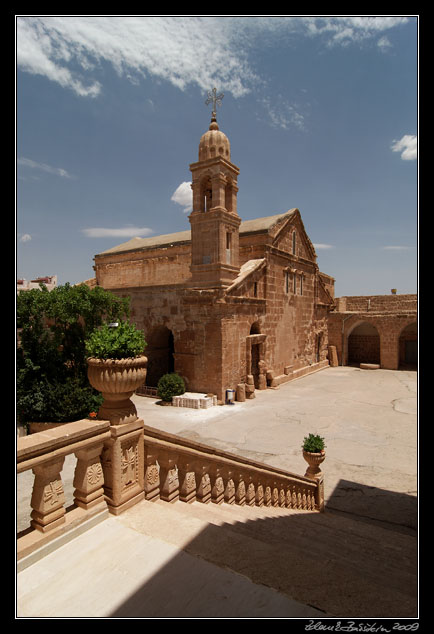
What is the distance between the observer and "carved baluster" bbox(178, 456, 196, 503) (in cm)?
450

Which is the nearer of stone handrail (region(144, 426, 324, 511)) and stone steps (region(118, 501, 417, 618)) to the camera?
stone steps (region(118, 501, 417, 618))

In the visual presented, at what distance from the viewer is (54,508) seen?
9.95ft

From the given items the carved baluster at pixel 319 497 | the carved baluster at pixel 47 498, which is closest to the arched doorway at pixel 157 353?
the carved baluster at pixel 319 497

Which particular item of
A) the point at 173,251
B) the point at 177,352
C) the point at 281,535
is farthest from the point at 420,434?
the point at 173,251

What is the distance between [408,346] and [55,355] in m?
27.7

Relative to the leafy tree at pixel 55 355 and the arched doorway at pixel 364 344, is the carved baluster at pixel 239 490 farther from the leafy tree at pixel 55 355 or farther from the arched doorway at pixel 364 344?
the arched doorway at pixel 364 344

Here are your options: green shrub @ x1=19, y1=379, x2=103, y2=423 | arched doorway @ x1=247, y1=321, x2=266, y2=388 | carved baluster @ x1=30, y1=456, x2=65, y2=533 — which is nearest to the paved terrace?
carved baluster @ x1=30, y1=456, x2=65, y2=533

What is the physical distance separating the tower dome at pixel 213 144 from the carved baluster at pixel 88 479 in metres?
14.7

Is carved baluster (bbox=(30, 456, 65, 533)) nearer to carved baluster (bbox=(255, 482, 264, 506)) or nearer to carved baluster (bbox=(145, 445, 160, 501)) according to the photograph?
carved baluster (bbox=(145, 445, 160, 501))

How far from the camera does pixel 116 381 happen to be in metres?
3.51

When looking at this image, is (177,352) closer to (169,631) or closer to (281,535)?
(281,535)

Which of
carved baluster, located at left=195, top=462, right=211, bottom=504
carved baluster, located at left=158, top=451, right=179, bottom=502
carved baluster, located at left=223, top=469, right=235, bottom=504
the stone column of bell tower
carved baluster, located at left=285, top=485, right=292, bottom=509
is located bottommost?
carved baluster, located at left=285, top=485, right=292, bottom=509

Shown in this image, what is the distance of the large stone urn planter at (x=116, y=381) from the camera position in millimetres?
3508

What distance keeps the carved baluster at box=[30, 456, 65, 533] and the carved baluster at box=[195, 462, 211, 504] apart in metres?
2.07
